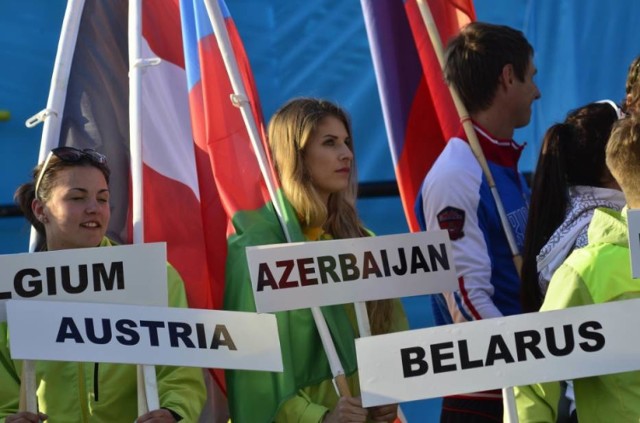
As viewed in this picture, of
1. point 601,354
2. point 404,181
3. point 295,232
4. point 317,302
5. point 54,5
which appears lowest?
point 601,354

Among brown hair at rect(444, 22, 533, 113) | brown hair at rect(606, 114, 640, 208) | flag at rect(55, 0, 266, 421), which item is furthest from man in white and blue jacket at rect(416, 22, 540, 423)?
brown hair at rect(606, 114, 640, 208)

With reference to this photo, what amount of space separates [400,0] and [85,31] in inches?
40.7

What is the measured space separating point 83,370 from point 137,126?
771 millimetres

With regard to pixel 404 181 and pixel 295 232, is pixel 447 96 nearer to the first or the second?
pixel 404 181

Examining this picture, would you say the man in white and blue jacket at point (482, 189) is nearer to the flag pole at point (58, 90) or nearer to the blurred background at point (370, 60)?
the blurred background at point (370, 60)

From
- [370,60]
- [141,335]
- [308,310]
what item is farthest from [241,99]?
[370,60]

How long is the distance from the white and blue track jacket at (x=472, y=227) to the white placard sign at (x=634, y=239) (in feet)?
3.01

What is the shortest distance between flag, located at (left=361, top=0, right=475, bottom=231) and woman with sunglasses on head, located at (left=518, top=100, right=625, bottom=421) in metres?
0.82

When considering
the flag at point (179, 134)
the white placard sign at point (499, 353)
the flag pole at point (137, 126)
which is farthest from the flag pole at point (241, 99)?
the white placard sign at point (499, 353)

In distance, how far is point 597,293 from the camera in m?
2.94

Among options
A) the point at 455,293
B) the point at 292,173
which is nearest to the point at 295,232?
the point at 292,173

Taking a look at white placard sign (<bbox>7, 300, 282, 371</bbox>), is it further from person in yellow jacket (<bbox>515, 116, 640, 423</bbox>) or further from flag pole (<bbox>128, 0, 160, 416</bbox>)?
person in yellow jacket (<bbox>515, 116, 640, 423</bbox>)

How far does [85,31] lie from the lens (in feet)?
13.8

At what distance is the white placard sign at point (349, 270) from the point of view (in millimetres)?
3238
